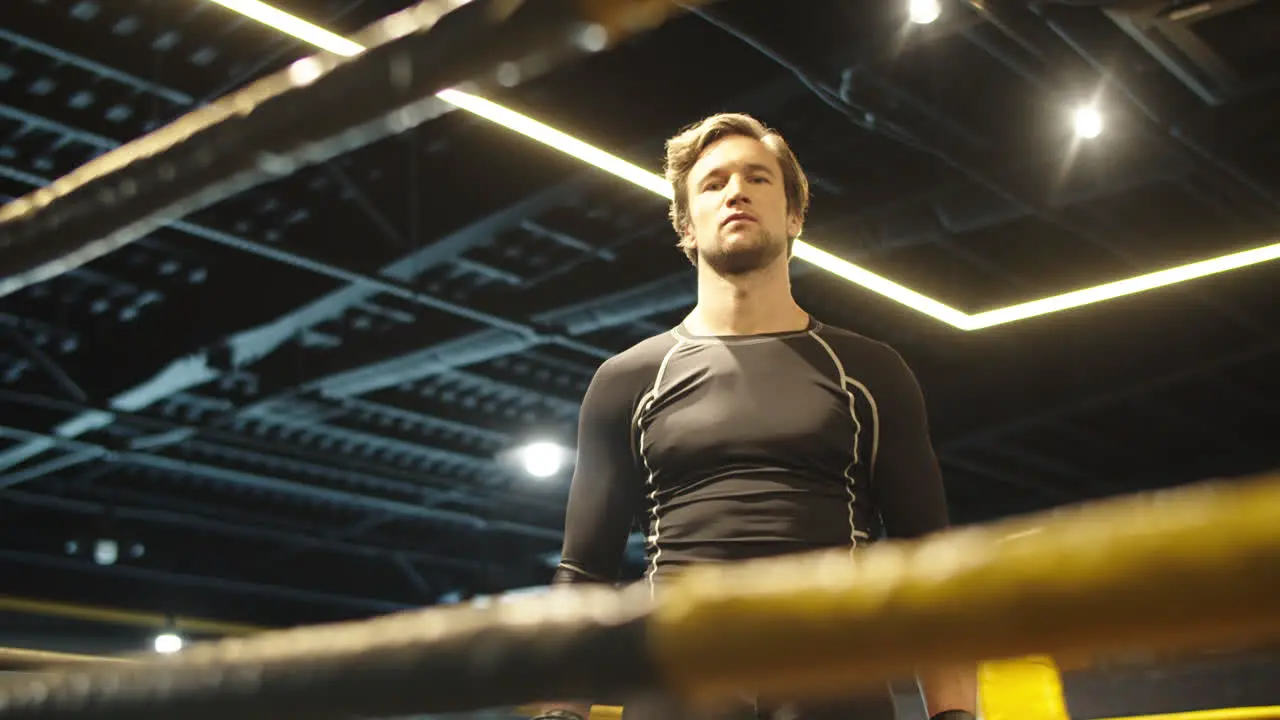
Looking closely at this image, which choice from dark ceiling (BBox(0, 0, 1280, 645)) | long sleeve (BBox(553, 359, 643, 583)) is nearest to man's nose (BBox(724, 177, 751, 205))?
long sleeve (BBox(553, 359, 643, 583))

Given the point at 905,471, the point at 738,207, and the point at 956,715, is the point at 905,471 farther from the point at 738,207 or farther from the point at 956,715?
the point at 738,207

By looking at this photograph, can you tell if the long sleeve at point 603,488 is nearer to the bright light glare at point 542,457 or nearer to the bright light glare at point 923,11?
the bright light glare at point 923,11

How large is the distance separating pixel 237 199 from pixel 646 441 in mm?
3836

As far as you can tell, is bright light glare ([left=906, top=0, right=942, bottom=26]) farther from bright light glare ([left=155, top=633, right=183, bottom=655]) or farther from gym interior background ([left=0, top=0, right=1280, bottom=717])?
bright light glare ([left=155, top=633, right=183, bottom=655])

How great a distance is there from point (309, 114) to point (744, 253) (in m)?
0.98

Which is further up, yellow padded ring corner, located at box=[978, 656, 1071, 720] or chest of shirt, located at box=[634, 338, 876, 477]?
chest of shirt, located at box=[634, 338, 876, 477]

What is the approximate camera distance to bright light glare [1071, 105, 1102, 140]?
14.1 feet

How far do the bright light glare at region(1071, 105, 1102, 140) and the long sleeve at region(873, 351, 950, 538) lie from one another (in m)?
3.17

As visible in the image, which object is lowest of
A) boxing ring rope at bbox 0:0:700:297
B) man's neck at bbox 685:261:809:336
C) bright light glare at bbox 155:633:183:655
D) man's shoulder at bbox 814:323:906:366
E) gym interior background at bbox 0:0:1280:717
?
boxing ring rope at bbox 0:0:700:297

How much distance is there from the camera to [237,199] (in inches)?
Answer: 194

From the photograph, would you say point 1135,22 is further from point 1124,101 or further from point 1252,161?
point 1252,161

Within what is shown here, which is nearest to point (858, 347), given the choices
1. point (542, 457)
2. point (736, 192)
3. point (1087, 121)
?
point (736, 192)

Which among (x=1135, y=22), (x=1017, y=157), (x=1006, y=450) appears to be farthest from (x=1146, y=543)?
(x=1006, y=450)

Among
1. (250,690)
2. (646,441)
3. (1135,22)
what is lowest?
(250,690)
